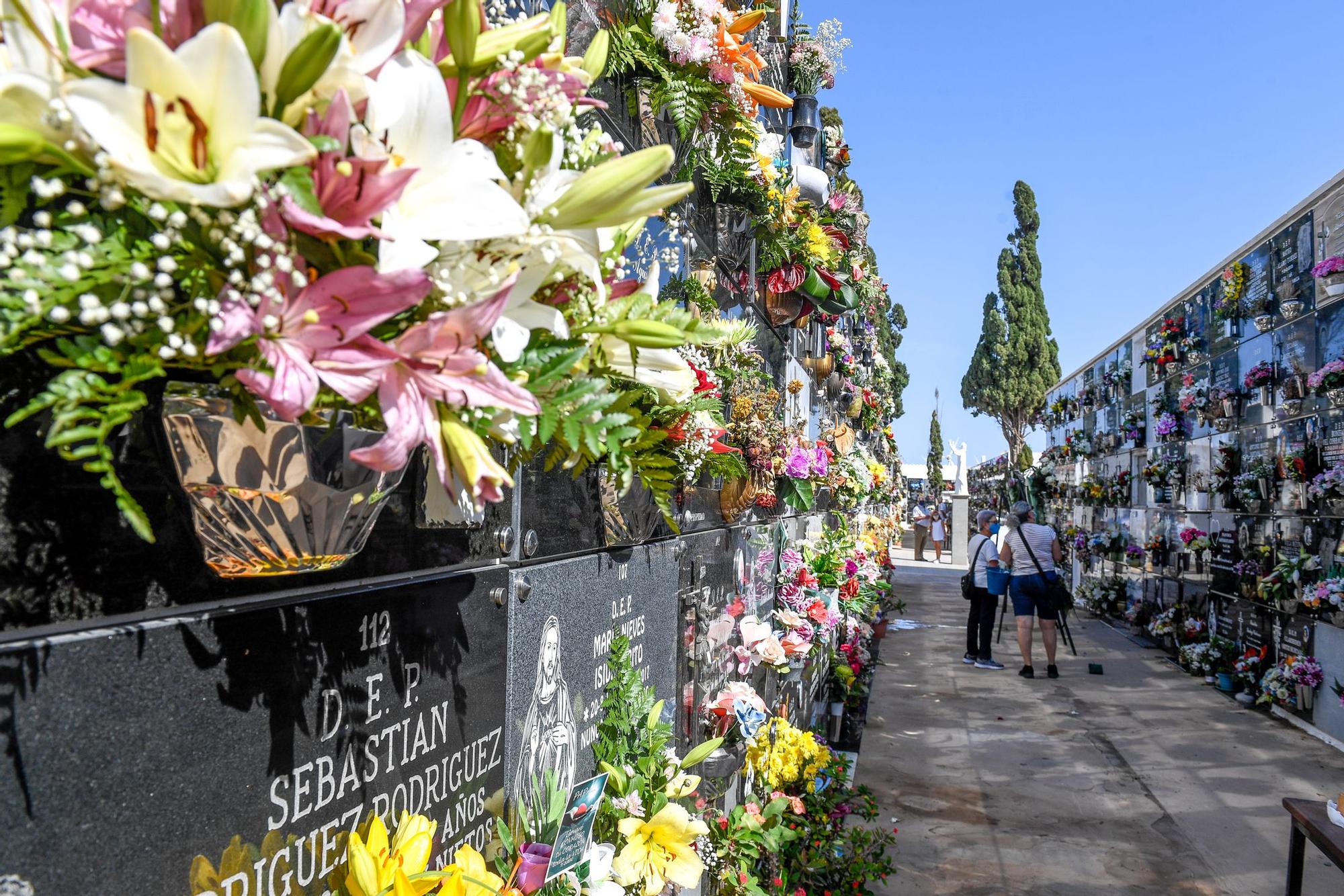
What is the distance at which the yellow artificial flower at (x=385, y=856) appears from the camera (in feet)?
3.53

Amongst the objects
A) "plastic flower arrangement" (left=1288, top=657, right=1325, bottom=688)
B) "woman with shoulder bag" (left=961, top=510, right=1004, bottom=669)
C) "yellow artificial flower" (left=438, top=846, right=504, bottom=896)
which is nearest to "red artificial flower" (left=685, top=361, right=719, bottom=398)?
"yellow artificial flower" (left=438, top=846, right=504, bottom=896)

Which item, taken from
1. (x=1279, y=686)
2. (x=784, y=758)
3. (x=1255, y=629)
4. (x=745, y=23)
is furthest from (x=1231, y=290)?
(x=745, y=23)

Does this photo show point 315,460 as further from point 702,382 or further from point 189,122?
point 702,382

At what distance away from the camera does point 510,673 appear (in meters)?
1.78

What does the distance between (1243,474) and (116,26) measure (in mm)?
11063

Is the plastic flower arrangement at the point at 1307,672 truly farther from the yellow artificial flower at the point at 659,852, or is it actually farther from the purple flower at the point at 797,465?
the yellow artificial flower at the point at 659,852

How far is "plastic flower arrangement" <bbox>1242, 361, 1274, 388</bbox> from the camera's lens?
30.7 ft

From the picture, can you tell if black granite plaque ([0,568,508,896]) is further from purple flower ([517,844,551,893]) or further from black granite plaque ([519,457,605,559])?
black granite plaque ([519,457,605,559])

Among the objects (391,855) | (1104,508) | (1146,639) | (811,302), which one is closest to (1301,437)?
(1146,639)

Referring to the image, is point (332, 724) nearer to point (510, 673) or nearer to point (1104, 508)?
point (510, 673)

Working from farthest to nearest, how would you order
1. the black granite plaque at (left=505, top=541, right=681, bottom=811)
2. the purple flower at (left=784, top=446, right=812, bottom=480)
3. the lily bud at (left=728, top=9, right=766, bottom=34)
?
the purple flower at (left=784, top=446, right=812, bottom=480) < the lily bud at (left=728, top=9, right=766, bottom=34) < the black granite plaque at (left=505, top=541, right=681, bottom=811)

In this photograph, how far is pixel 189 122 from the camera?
2.13 feet

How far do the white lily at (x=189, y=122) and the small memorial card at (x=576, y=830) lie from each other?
1.21 metres

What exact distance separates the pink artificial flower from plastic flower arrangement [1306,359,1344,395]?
891cm
